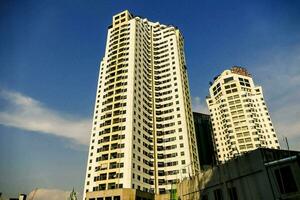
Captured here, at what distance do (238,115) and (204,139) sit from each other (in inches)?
1143

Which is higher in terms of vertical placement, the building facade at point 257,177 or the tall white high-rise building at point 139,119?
the tall white high-rise building at point 139,119

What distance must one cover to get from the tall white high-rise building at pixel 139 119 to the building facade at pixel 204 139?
4562 centimetres

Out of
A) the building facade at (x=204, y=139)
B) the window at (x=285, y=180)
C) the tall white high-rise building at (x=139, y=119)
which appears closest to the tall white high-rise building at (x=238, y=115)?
the building facade at (x=204, y=139)

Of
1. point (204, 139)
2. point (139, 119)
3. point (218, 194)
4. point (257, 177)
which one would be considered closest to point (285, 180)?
point (257, 177)

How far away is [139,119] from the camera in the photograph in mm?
73625

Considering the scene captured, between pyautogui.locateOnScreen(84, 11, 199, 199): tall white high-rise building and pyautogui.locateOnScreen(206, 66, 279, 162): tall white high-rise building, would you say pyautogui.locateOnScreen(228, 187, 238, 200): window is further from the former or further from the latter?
pyautogui.locateOnScreen(206, 66, 279, 162): tall white high-rise building

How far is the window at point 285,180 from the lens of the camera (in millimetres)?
24844

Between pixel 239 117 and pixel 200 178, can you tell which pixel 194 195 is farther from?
pixel 239 117

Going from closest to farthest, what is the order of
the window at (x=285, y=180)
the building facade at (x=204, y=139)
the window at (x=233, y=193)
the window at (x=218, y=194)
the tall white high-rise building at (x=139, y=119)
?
the window at (x=285, y=180) < the window at (x=233, y=193) < the window at (x=218, y=194) < the tall white high-rise building at (x=139, y=119) < the building facade at (x=204, y=139)

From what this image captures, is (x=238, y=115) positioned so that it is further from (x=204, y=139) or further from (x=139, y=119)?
(x=139, y=119)

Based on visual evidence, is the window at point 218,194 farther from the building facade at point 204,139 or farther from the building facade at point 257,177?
the building facade at point 204,139

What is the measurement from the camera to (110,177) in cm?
6162

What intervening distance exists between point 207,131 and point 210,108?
17007 mm

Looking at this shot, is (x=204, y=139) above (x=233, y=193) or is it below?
above
